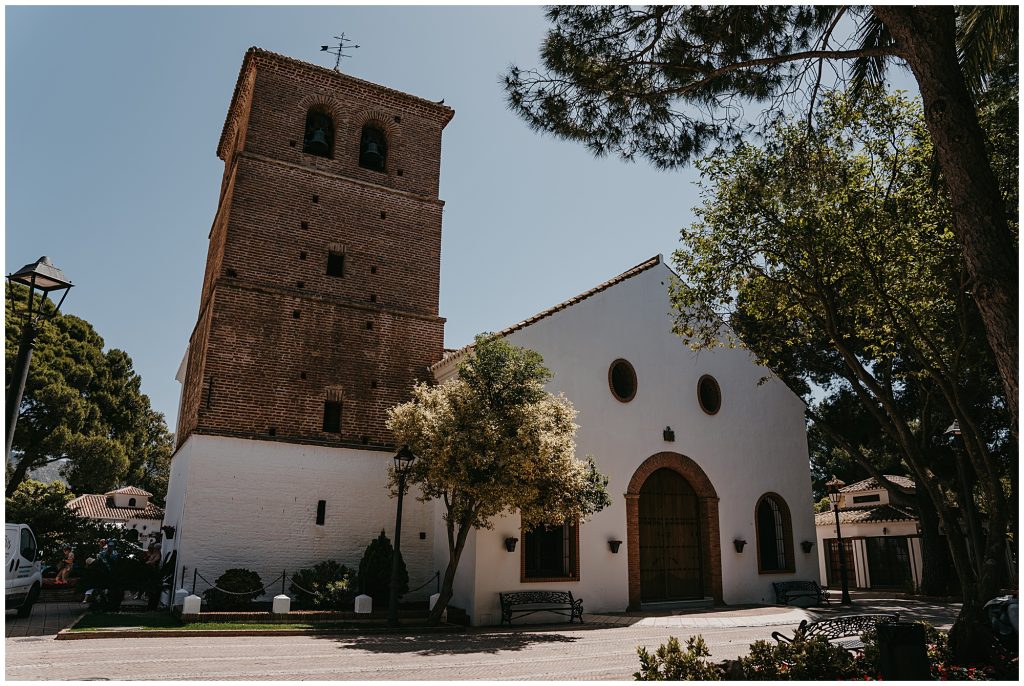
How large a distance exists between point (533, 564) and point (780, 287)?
8112 mm

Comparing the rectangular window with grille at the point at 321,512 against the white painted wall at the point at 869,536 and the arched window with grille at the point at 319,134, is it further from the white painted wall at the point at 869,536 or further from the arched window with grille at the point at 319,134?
the white painted wall at the point at 869,536

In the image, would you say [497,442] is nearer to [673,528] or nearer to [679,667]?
[679,667]

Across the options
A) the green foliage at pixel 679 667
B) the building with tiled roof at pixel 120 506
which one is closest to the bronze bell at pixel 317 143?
the green foliage at pixel 679 667

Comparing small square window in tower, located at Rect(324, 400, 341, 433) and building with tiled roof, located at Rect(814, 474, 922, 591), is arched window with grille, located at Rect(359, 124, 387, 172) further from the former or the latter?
building with tiled roof, located at Rect(814, 474, 922, 591)

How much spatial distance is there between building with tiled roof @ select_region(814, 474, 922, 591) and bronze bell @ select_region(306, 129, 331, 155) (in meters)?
20.7

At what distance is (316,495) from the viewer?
54.0 feet

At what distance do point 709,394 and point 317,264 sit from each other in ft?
37.5

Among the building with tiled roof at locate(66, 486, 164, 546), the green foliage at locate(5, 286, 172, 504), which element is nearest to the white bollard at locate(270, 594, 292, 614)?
the green foliage at locate(5, 286, 172, 504)

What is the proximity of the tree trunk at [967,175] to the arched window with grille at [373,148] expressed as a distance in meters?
14.8

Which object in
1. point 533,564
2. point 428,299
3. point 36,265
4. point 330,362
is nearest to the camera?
point 36,265

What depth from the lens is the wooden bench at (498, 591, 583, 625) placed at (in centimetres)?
1487

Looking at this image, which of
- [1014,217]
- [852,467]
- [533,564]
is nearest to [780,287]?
[1014,217]

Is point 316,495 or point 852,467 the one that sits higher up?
point 852,467

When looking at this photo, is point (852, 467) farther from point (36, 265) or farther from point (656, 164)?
point (36, 265)
